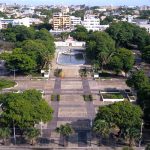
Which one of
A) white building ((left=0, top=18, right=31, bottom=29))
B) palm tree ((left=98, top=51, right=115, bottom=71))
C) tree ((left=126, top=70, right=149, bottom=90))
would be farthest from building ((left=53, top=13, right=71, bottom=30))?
tree ((left=126, top=70, right=149, bottom=90))

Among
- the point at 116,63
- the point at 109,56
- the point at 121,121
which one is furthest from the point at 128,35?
the point at 121,121

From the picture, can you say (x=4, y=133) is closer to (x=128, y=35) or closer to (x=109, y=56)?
(x=109, y=56)

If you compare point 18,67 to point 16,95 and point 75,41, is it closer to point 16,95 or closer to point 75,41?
point 16,95

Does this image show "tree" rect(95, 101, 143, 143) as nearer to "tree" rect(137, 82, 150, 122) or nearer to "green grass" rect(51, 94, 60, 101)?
"tree" rect(137, 82, 150, 122)

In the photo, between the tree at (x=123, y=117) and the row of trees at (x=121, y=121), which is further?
the tree at (x=123, y=117)

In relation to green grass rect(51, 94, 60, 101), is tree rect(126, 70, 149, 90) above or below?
above

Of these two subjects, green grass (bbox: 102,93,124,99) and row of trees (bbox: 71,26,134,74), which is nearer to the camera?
green grass (bbox: 102,93,124,99)

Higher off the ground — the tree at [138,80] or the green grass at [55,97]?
the tree at [138,80]

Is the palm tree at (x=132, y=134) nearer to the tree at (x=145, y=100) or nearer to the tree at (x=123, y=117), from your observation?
the tree at (x=123, y=117)

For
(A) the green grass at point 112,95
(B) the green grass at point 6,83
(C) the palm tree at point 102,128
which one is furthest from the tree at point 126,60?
(C) the palm tree at point 102,128
